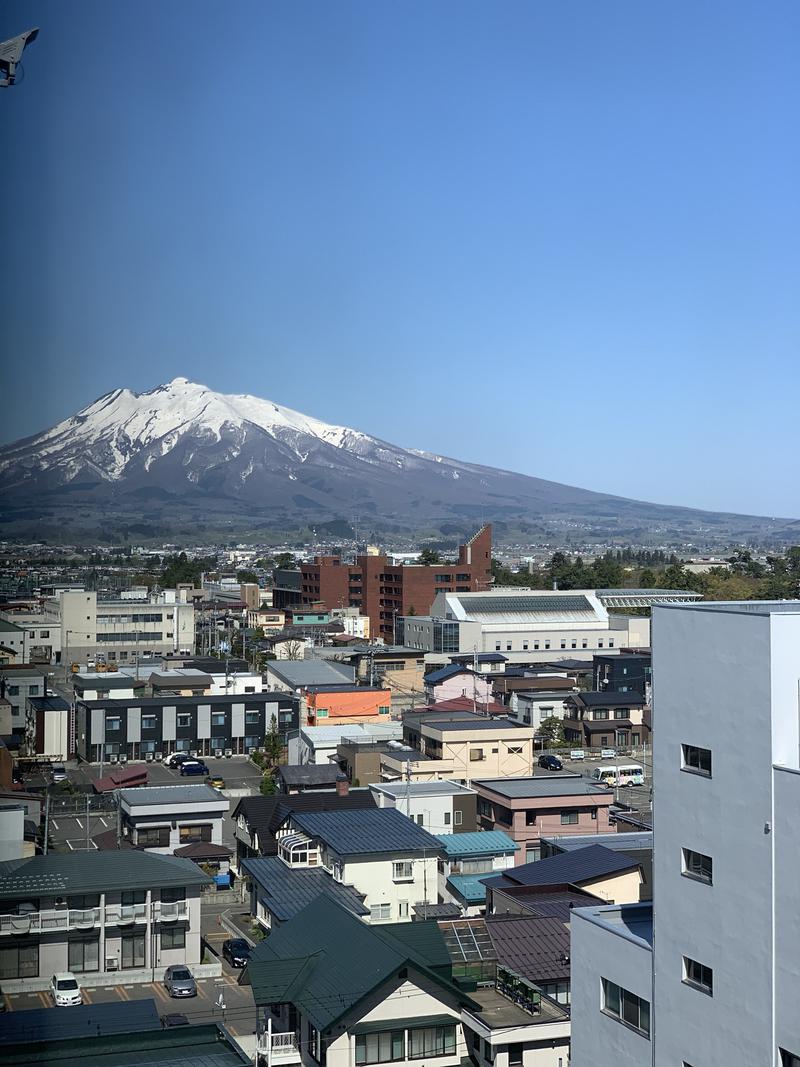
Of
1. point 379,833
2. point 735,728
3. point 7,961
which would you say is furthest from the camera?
point 379,833

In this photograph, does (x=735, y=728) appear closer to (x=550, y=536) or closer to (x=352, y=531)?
(x=352, y=531)

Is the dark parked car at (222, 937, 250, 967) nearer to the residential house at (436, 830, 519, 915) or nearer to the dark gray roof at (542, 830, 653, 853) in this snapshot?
the residential house at (436, 830, 519, 915)

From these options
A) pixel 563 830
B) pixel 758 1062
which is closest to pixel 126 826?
pixel 563 830

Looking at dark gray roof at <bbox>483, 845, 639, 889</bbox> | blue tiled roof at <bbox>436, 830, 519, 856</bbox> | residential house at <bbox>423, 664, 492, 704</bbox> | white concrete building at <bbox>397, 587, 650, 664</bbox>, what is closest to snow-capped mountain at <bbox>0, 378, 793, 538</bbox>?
white concrete building at <bbox>397, 587, 650, 664</bbox>

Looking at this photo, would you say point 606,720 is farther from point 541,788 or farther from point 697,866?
point 697,866

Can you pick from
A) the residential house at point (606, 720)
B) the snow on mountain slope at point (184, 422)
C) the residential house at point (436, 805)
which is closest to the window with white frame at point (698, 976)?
the residential house at point (436, 805)
